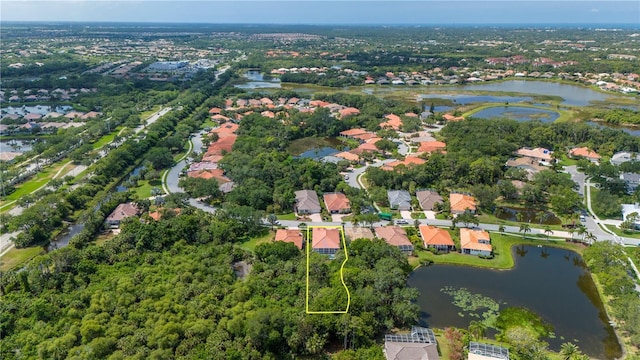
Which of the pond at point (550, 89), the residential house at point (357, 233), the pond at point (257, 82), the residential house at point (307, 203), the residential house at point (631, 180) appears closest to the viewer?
the residential house at point (357, 233)

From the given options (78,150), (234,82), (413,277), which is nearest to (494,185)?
(413,277)

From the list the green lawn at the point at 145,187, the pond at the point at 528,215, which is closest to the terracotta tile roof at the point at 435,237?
the pond at the point at 528,215

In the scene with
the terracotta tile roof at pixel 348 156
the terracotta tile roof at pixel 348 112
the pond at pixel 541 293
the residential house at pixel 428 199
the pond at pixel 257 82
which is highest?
the pond at pixel 257 82

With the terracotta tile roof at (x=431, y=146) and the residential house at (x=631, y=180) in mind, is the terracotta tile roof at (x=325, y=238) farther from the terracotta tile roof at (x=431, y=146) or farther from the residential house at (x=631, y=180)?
the residential house at (x=631, y=180)

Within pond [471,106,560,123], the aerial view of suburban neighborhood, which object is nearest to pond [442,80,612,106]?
pond [471,106,560,123]

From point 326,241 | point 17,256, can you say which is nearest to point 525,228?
point 326,241

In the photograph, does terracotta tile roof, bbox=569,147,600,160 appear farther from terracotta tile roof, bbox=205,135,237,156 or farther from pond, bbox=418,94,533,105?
terracotta tile roof, bbox=205,135,237,156

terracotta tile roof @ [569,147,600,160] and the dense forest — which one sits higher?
terracotta tile roof @ [569,147,600,160]
